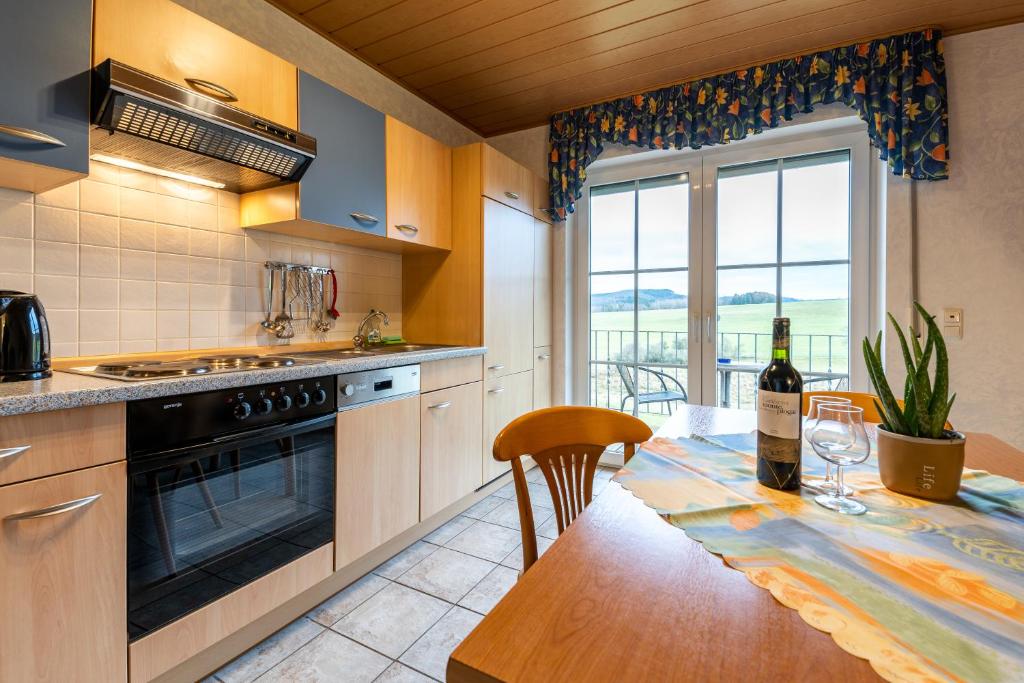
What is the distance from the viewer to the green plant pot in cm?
78

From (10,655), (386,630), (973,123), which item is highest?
(973,123)

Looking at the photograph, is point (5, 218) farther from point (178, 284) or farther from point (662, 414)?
point (662, 414)

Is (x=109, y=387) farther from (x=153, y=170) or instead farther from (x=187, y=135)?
(x=153, y=170)

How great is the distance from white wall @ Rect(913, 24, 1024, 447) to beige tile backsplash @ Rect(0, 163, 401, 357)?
10.1ft

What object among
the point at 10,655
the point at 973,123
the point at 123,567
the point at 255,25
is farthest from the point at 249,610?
the point at 973,123

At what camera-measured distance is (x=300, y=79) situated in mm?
1843

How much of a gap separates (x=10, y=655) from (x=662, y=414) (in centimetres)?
303

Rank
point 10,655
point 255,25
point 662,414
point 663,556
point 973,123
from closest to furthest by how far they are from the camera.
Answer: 1. point 663,556
2. point 10,655
3. point 255,25
4. point 973,123
5. point 662,414

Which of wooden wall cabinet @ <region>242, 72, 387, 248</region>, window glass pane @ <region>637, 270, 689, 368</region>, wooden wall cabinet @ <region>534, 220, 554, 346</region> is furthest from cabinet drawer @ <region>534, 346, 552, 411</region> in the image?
wooden wall cabinet @ <region>242, 72, 387, 248</region>

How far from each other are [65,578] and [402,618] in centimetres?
97

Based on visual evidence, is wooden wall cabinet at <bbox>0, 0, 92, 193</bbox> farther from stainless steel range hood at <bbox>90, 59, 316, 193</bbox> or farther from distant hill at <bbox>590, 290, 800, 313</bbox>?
distant hill at <bbox>590, 290, 800, 313</bbox>

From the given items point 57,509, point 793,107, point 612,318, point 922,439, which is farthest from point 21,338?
point 793,107

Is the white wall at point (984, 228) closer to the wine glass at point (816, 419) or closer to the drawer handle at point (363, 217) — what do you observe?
the wine glass at point (816, 419)

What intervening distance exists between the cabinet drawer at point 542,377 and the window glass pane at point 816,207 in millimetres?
1571
